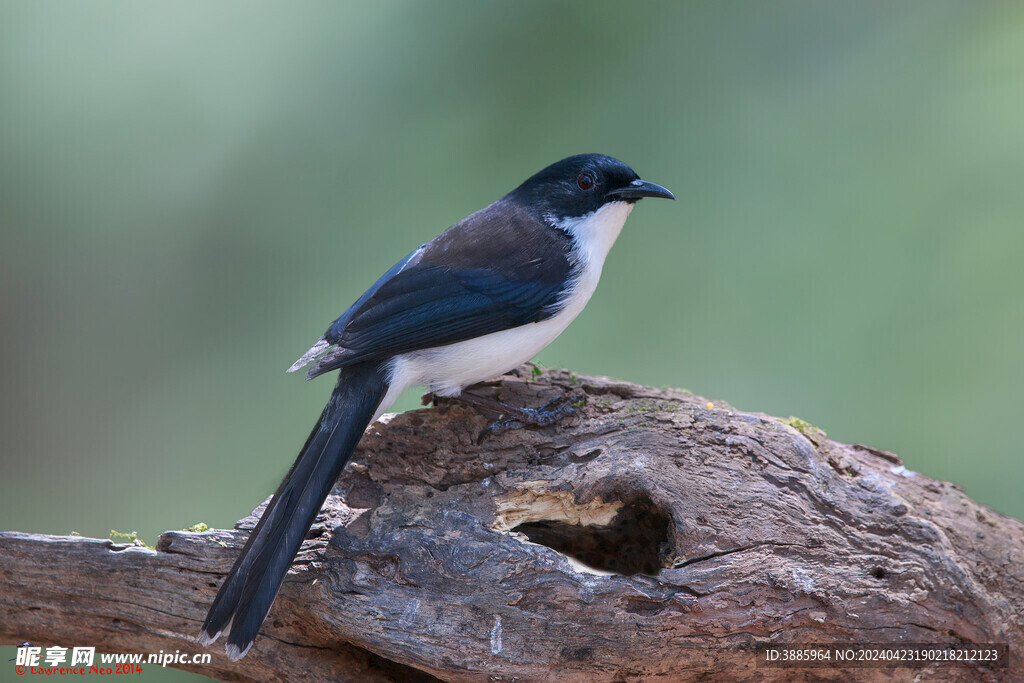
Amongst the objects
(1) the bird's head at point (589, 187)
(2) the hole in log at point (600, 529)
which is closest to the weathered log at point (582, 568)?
(2) the hole in log at point (600, 529)

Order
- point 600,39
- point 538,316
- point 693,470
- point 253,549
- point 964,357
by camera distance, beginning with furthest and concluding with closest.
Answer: point 600,39
point 964,357
point 538,316
point 693,470
point 253,549

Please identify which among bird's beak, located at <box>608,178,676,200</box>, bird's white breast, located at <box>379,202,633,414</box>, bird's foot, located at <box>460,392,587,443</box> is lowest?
bird's foot, located at <box>460,392,587,443</box>

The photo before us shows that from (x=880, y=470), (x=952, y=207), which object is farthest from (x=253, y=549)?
(x=952, y=207)

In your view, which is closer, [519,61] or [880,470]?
[880,470]

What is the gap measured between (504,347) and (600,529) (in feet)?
2.88

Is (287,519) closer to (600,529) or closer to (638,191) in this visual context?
(600,529)

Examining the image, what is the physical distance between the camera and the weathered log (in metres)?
3.08

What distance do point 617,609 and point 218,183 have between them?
4273 mm

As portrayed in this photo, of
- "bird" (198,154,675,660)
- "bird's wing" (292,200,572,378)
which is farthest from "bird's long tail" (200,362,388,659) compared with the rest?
"bird's wing" (292,200,572,378)

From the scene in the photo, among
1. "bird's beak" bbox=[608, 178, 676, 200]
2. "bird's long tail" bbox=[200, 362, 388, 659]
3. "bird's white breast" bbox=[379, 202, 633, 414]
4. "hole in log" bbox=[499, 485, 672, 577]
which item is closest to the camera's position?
"bird's long tail" bbox=[200, 362, 388, 659]

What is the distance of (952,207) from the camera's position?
5.68 metres

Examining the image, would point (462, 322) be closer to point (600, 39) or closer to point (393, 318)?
point (393, 318)

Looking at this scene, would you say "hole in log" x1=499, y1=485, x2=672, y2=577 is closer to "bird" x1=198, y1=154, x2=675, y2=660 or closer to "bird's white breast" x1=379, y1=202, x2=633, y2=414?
"bird" x1=198, y1=154, x2=675, y2=660

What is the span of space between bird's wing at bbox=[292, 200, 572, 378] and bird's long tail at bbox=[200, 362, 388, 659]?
176 millimetres
